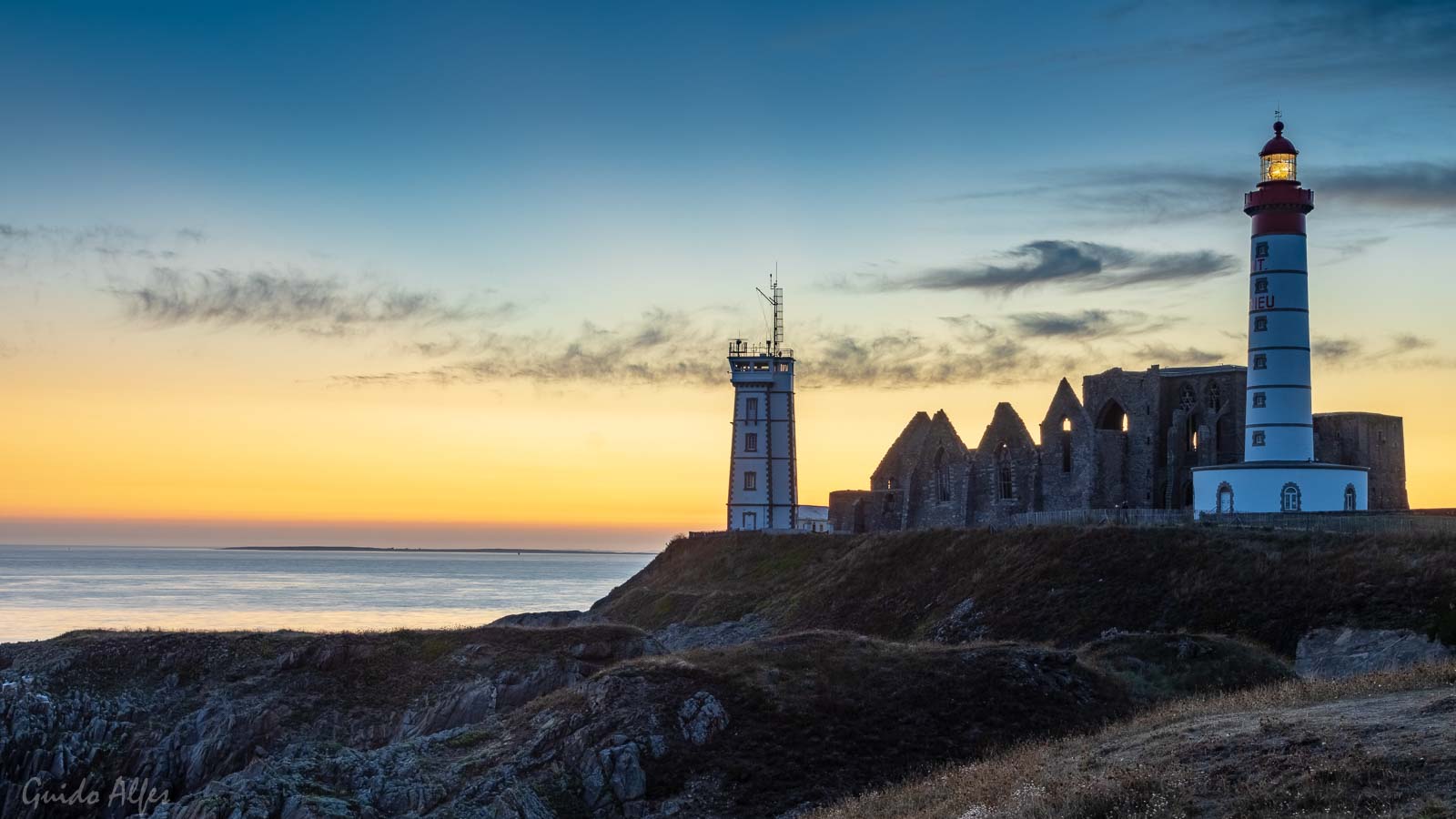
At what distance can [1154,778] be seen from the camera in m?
18.8

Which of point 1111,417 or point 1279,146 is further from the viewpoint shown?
point 1111,417

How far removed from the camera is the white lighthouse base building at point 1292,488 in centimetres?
5516

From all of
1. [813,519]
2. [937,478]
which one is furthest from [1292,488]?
[813,519]

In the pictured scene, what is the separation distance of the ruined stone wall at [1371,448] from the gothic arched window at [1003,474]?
1719cm

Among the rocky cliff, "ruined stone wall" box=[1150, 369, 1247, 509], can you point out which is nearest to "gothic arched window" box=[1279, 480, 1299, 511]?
the rocky cliff

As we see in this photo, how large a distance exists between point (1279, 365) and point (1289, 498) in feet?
19.1

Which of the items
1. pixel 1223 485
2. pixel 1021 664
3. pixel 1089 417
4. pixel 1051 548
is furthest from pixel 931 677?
pixel 1089 417

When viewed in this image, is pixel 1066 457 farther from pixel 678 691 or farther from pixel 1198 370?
pixel 678 691

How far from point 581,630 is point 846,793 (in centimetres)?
1698

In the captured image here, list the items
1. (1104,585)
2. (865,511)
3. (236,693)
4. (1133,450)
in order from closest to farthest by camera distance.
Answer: (236,693)
(1104,585)
(1133,450)
(865,511)

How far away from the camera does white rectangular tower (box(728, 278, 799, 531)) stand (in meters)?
83.5

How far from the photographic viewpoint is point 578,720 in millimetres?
29000

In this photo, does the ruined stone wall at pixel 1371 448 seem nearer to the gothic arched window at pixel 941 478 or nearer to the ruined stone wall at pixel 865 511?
the gothic arched window at pixel 941 478

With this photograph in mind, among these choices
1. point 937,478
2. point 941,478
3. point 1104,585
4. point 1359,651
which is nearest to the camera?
point 1359,651
